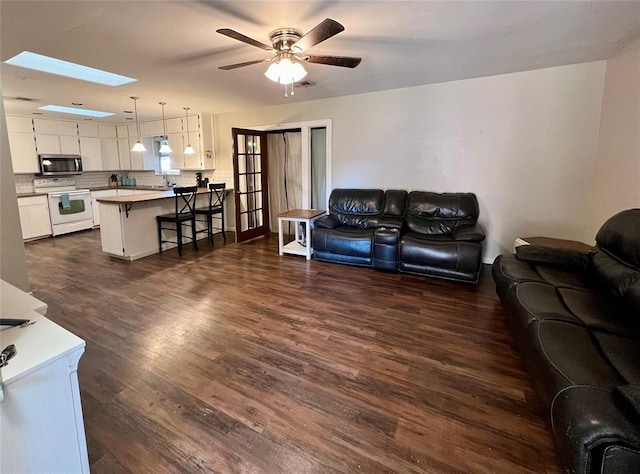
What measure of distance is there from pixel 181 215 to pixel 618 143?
17.9ft

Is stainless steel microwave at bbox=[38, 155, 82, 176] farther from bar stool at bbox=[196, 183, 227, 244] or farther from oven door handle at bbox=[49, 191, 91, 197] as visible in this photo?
bar stool at bbox=[196, 183, 227, 244]

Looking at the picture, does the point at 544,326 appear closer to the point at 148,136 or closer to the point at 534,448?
the point at 534,448

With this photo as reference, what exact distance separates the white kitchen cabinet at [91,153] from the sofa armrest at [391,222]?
6.49m

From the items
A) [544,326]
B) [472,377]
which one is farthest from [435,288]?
[544,326]

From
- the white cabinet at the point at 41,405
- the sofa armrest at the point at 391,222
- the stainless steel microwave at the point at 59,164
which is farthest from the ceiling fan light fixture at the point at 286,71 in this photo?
the stainless steel microwave at the point at 59,164

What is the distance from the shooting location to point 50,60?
3225mm

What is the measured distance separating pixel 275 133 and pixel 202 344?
446cm

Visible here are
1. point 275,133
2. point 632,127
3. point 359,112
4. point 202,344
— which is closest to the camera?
point 202,344

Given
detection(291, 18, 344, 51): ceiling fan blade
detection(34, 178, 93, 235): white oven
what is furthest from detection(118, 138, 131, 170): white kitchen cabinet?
detection(291, 18, 344, 51): ceiling fan blade

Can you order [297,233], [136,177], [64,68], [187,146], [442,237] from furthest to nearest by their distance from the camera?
[136,177] < [187,146] < [297,233] < [442,237] < [64,68]

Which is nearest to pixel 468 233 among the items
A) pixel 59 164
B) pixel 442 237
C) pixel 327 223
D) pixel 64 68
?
pixel 442 237

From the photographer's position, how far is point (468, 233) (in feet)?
11.6

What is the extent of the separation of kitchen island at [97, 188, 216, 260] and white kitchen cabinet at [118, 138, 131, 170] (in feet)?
10.6

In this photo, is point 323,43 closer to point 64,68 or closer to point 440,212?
point 440,212
